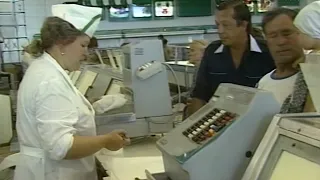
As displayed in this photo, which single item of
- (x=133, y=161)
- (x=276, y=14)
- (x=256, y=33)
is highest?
(x=276, y=14)

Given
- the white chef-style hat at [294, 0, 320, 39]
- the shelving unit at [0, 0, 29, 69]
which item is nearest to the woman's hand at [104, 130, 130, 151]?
the white chef-style hat at [294, 0, 320, 39]

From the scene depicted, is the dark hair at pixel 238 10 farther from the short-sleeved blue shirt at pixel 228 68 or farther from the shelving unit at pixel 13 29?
the shelving unit at pixel 13 29

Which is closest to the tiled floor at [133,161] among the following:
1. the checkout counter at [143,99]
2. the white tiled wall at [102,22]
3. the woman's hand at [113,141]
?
the checkout counter at [143,99]

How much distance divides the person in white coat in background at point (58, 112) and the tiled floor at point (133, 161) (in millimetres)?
182

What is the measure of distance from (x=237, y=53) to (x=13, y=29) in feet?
21.3

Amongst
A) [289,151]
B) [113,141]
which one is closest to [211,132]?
[289,151]

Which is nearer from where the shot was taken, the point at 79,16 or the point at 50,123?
the point at 50,123

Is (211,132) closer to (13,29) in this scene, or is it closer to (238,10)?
(238,10)

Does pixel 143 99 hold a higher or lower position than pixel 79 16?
lower

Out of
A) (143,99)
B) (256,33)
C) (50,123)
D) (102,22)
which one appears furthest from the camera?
(102,22)

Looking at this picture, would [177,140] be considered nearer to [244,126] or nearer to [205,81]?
[244,126]

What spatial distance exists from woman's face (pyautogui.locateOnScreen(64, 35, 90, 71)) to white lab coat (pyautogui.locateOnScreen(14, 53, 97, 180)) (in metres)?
0.06

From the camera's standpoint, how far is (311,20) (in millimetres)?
1342

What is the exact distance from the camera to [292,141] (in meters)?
1.08
